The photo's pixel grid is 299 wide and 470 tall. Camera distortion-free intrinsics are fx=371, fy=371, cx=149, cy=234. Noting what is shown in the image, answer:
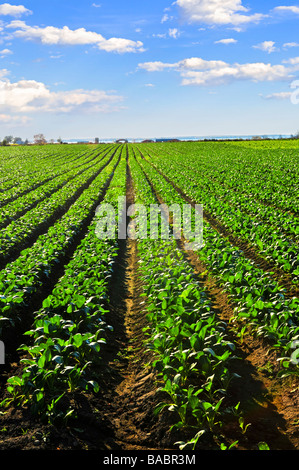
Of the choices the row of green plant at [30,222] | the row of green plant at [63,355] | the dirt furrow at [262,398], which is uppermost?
the row of green plant at [30,222]

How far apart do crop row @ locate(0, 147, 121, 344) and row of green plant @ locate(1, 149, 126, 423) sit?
74 centimetres

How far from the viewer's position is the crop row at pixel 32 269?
753cm

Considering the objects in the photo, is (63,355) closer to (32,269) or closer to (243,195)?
(32,269)

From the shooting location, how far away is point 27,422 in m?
4.80

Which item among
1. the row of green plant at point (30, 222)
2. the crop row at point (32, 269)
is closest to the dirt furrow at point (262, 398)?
the crop row at point (32, 269)

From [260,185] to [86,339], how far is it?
19.3 metres

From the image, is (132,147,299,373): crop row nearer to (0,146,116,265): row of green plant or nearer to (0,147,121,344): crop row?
(0,147,121,344): crop row

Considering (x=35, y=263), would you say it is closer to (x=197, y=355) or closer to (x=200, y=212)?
(x=197, y=355)

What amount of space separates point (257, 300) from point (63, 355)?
3719mm

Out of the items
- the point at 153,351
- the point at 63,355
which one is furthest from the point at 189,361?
the point at 63,355

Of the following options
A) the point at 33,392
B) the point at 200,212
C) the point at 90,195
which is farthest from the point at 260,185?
the point at 33,392

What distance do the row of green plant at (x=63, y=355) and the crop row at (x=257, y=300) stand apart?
2660 millimetres

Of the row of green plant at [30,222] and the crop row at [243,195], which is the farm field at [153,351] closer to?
the row of green plant at [30,222]

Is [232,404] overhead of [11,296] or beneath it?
beneath
